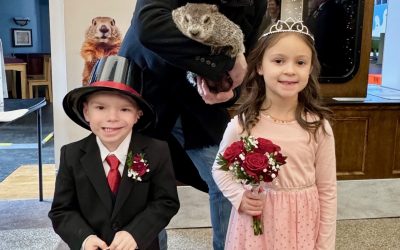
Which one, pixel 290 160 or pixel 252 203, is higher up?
pixel 290 160

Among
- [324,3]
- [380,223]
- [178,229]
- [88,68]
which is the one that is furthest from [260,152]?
[324,3]

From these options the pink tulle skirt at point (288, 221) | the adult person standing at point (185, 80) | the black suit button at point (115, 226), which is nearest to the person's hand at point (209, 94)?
the adult person standing at point (185, 80)

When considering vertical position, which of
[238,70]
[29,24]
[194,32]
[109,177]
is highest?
[29,24]

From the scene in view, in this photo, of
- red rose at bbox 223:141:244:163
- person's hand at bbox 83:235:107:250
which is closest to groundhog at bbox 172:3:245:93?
red rose at bbox 223:141:244:163

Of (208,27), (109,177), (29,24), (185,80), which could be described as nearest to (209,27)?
(208,27)

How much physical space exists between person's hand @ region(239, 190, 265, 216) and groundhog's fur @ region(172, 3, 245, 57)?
41cm

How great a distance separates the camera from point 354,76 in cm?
405

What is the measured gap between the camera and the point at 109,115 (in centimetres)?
127

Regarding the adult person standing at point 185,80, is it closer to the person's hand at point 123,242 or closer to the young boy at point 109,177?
the young boy at point 109,177

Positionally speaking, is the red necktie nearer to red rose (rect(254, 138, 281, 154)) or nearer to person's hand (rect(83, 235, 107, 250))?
person's hand (rect(83, 235, 107, 250))

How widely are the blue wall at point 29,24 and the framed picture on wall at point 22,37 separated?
7 centimetres

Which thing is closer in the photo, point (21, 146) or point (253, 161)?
point (253, 161)

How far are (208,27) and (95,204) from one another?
0.57 metres

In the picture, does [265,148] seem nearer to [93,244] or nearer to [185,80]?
[185,80]
